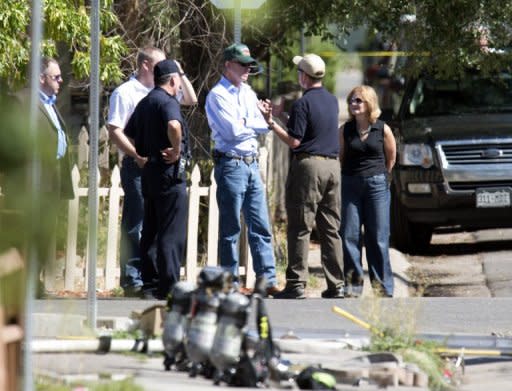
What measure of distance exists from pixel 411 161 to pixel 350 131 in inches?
145

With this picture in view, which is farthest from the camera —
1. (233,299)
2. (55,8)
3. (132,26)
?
(132,26)

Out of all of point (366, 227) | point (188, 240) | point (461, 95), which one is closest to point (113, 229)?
point (188, 240)

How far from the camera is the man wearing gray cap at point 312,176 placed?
9.75 m

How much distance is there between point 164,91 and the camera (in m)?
9.18

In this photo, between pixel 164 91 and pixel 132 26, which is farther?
pixel 132 26

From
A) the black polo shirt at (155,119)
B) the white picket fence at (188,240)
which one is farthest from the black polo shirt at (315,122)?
the white picket fence at (188,240)

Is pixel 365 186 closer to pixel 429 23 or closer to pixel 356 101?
pixel 356 101

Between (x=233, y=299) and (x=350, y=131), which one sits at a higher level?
(x=350, y=131)

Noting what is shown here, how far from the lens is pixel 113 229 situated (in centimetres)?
1113

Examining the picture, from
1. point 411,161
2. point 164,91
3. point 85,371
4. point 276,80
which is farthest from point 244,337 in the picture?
point 276,80

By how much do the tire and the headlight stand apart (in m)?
0.69

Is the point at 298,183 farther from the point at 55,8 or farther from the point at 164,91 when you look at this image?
the point at 55,8

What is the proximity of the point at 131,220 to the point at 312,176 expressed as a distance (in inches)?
59.2

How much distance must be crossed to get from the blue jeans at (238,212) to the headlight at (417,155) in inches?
157
